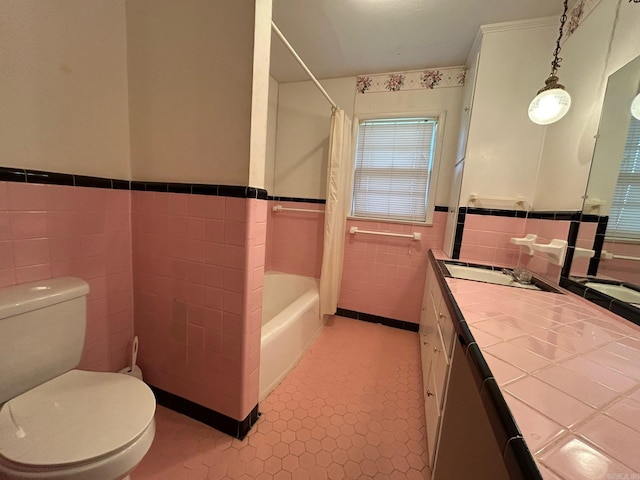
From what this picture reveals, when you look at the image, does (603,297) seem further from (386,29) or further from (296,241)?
(296,241)

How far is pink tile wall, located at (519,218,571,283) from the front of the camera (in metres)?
1.37

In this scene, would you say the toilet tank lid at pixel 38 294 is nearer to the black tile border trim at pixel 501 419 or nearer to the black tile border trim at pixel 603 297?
the black tile border trim at pixel 501 419

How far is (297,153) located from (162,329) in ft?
6.44

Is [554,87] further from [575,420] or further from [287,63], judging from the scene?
[287,63]

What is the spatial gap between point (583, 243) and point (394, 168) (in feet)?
4.98

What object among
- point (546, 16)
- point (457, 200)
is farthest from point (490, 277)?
point (546, 16)

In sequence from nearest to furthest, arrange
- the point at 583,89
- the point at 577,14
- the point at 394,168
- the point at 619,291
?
1. the point at 619,291
2. the point at 583,89
3. the point at 577,14
4. the point at 394,168

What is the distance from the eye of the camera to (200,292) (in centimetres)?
122

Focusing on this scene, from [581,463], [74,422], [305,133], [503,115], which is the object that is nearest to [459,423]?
[581,463]

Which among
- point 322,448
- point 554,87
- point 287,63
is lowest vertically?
point 322,448

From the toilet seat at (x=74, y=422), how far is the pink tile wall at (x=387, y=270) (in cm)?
194

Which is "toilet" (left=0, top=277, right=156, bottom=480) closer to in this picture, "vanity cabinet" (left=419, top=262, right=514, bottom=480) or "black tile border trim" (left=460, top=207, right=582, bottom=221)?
"vanity cabinet" (left=419, top=262, right=514, bottom=480)

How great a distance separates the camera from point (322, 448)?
1.21m

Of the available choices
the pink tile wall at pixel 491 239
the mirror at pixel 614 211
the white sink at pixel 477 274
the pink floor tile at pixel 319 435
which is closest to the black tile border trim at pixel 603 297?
the mirror at pixel 614 211
